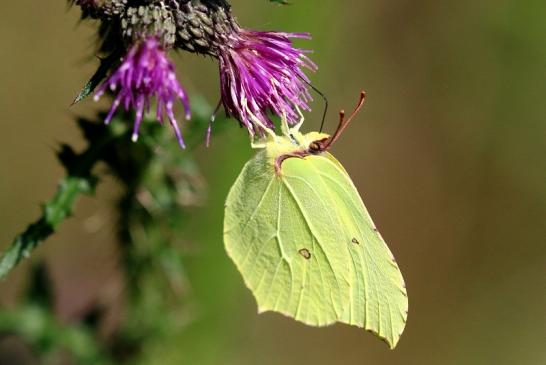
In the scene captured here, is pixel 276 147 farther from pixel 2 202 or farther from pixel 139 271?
pixel 2 202

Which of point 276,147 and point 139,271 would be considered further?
point 139,271

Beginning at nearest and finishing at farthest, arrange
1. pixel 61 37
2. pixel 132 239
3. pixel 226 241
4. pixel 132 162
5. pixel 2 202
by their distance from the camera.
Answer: pixel 226 241, pixel 132 162, pixel 132 239, pixel 2 202, pixel 61 37

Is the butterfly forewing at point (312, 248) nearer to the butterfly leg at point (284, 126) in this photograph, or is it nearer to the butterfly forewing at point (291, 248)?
the butterfly forewing at point (291, 248)

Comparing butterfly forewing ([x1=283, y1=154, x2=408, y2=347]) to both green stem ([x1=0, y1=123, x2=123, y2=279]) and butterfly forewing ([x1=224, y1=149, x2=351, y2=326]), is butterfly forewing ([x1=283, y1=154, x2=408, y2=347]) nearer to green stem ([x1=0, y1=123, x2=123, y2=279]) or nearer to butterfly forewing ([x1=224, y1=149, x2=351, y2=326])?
butterfly forewing ([x1=224, y1=149, x2=351, y2=326])

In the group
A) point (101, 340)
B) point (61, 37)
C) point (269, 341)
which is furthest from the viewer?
point (269, 341)

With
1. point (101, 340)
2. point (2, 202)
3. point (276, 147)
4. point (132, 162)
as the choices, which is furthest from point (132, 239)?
point (2, 202)

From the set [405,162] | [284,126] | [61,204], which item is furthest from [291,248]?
[405,162]

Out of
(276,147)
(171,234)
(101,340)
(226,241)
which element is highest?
(276,147)

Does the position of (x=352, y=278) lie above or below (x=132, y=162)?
below
